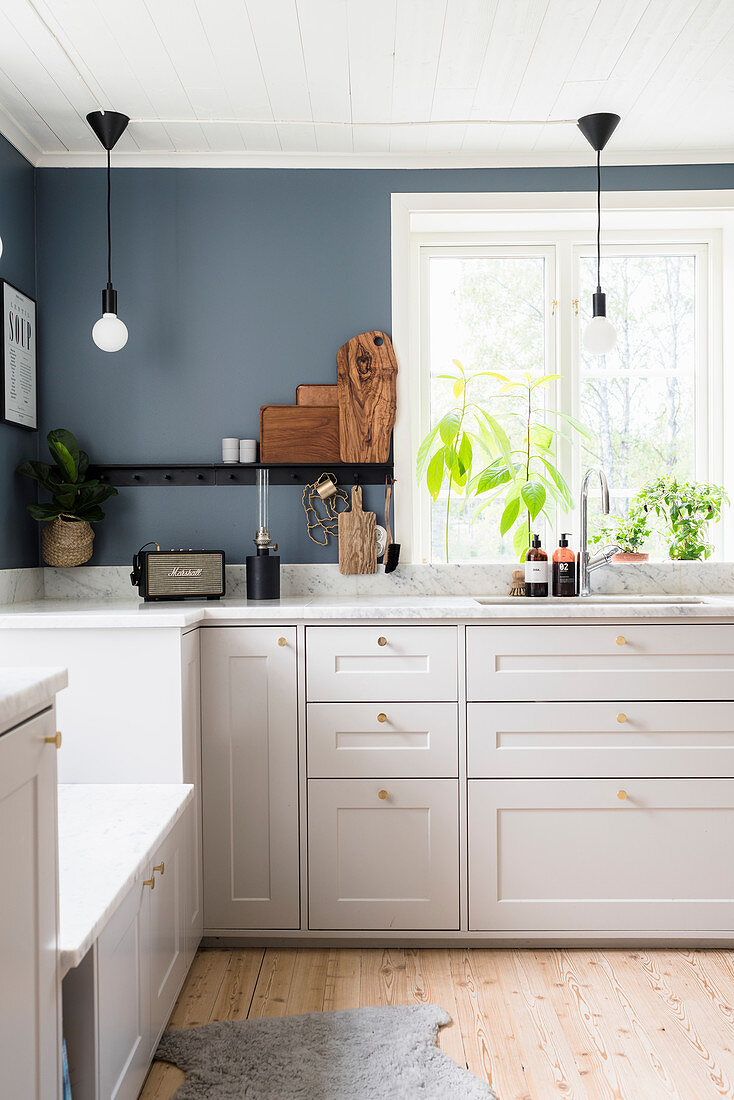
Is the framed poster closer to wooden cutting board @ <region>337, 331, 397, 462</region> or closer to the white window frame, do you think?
wooden cutting board @ <region>337, 331, 397, 462</region>

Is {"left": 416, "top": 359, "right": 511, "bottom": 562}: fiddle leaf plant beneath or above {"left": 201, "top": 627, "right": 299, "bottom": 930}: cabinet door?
above

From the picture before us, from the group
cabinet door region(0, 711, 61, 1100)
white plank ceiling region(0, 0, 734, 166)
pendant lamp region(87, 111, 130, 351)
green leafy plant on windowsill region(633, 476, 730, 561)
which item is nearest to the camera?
cabinet door region(0, 711, 61, 1100)

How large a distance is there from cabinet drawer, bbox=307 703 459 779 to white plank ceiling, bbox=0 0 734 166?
1.76m

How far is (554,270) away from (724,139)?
66 centimetres

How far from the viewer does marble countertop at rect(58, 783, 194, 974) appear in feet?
4.11

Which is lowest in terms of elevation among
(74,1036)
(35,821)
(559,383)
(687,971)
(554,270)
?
(687,971)

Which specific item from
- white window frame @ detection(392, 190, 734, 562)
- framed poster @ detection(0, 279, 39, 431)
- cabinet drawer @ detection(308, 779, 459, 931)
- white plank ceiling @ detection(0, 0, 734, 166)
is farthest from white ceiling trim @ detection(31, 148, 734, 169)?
cabinet drawer @ detection(308, 779, 459, 931)

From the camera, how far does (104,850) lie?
1.56 meters

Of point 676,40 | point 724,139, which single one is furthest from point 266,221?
point 724,139

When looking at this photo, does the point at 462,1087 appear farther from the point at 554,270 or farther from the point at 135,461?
the point at 554,270

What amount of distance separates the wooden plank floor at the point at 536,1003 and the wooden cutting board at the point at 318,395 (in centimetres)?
168

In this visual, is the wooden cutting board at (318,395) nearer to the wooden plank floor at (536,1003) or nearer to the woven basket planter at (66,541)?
the woven basket planter at (66,541)

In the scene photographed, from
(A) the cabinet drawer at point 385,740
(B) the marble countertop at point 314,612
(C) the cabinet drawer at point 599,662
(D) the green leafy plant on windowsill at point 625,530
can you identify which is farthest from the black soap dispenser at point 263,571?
(D) the green leafy plant on windowsill at point 625,530

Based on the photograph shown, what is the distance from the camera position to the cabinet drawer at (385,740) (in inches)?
90.4
